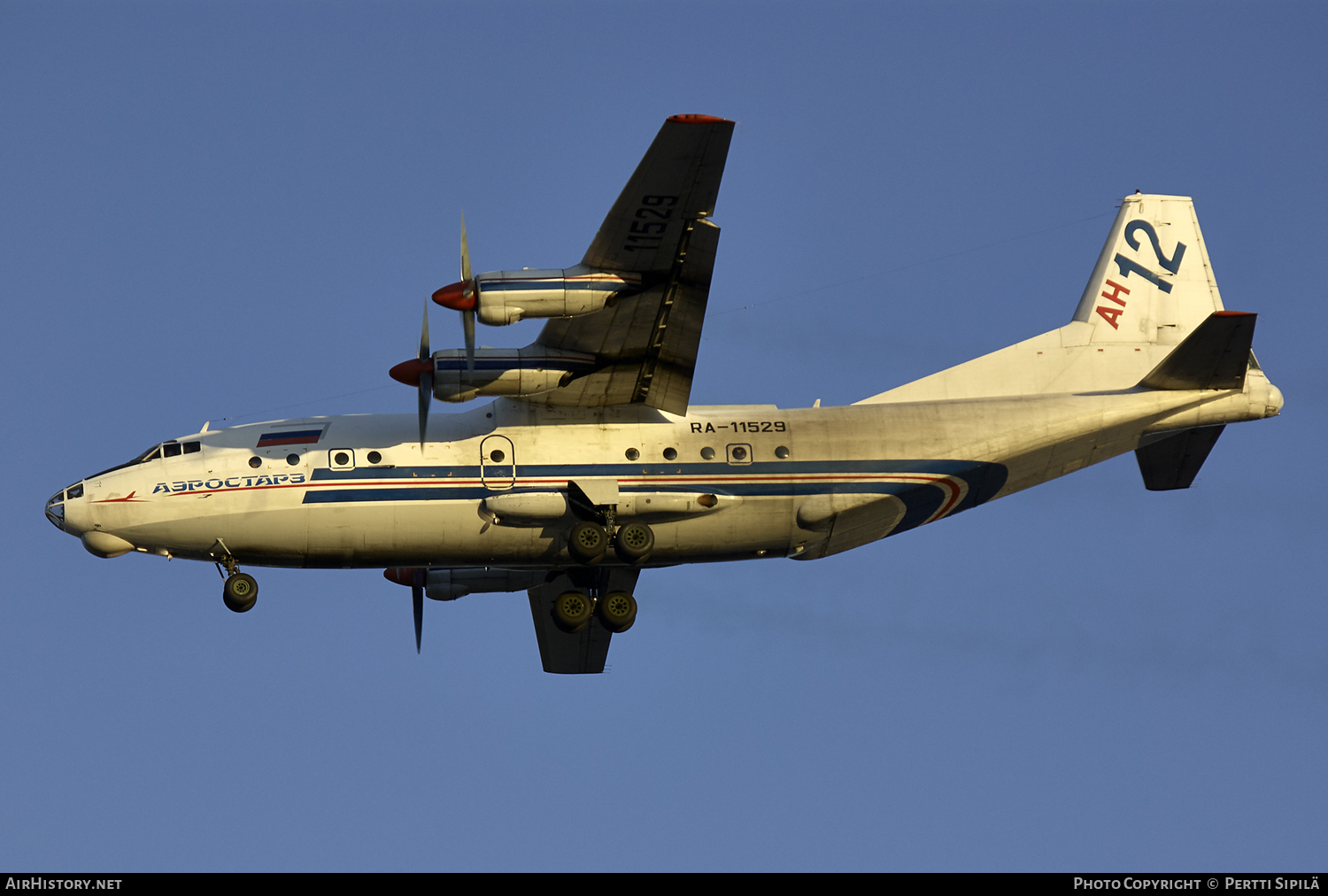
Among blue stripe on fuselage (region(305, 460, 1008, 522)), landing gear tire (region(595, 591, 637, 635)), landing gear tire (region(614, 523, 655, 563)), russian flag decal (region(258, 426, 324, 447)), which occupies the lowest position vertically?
landing gear tire (region(595, 591, 637, 635))

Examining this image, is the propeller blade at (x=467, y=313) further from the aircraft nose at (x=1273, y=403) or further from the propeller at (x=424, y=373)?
the aircraft nose at (x=1273, y=403)

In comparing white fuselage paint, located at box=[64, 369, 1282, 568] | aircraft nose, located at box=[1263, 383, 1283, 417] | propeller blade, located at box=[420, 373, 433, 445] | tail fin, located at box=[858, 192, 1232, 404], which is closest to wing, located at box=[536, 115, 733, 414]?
white fuselage paint, located at box=[64, 369, 1282, 568]

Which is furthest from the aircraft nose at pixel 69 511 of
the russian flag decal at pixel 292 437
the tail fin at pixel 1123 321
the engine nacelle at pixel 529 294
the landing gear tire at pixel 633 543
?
the tail fin at pixel 1123 321

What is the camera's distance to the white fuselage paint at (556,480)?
22.1m

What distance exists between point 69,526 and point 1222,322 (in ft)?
55.8

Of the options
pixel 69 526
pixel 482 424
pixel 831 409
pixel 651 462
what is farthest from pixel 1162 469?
pixel 69 526

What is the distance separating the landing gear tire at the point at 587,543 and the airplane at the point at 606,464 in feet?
0.11

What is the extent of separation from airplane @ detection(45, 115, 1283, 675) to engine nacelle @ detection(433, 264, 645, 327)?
30.0 inches

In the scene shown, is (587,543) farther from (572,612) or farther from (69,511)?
(69,511)

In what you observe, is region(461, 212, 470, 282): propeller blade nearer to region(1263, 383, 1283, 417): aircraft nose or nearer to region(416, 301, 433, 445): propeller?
region(416, 301, 433, 445): propeller

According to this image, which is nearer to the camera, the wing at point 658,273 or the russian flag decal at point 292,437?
the wing at point 658,273

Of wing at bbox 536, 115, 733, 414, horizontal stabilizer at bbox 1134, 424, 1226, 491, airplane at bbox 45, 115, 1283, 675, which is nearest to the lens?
wing at bbox 536, 115, 733, 414

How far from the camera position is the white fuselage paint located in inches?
870
